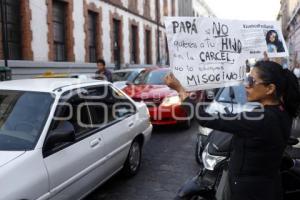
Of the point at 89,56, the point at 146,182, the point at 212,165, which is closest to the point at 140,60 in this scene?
the point at 89,56

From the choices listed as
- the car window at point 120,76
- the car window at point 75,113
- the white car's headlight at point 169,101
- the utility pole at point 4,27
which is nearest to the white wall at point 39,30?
the utility pole at point 4,27

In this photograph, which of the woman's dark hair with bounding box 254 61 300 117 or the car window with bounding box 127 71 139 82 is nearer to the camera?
the woman's dark hair with bounding box 254 61 300 117

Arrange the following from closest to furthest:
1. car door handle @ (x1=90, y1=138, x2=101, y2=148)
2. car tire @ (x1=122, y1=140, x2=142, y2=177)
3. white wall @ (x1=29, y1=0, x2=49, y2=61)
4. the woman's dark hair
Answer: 1. the woman's dark hair
2. car door handle @ (x1=90, y1=138, x2=101, y2=148)
3. car tire @ (x1=122, y1=140, x2=142, y2=177)
4. white wall @ (x1=29, y1=0, x2=49, y2=61)

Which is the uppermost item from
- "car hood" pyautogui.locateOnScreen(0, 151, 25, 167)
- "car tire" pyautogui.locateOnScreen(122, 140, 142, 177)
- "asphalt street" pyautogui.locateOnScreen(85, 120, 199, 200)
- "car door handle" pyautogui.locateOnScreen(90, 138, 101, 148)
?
"car hood" pyautogui.locateOnScreen(0, 151, 25, 167)

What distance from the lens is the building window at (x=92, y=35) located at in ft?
68.9

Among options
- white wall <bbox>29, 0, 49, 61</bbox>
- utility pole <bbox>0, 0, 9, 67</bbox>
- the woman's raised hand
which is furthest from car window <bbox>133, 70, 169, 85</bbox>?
the woman's raised hand

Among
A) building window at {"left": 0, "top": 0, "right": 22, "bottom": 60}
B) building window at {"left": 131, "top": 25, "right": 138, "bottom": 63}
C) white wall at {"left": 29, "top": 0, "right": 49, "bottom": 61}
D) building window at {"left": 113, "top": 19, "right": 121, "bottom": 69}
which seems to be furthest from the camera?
building window at {"left": 131, "top": 25, "right": 138, "bottom": 63}

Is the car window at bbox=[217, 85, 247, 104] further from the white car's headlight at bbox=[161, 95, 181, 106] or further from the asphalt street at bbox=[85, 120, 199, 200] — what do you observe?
the white car's headlight at bbox=[161, 95, 181, 106]

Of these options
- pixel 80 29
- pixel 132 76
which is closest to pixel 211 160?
pixel 132 76

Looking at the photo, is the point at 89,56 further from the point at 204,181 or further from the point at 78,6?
the point at 204,181

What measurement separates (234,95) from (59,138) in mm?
3556

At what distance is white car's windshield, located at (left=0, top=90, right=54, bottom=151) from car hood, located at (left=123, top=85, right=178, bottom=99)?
520cm

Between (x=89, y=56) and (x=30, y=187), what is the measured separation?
17509 millimetres

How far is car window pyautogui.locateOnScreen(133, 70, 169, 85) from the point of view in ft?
35.3
